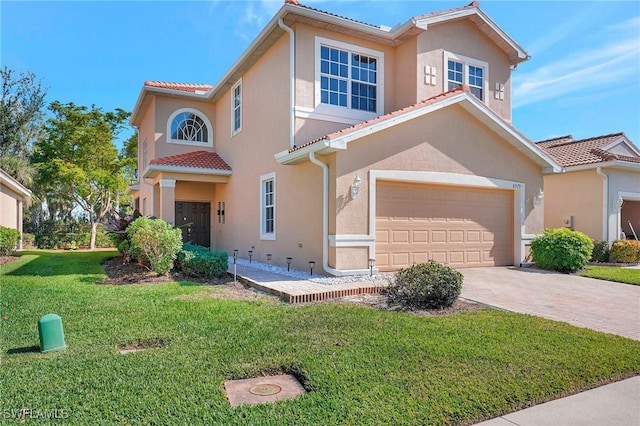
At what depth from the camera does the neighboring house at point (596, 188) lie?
15.2 m

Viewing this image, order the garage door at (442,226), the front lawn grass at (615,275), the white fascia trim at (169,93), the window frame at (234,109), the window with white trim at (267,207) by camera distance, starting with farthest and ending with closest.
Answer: the white fascia trim at (169,93)
the window frame at (234,109)
the window with white trim at (267,207)
the garage door at (442,226)
the front lawn grass at (615,275)

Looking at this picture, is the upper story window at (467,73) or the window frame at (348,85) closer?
the window frame at (348,85)

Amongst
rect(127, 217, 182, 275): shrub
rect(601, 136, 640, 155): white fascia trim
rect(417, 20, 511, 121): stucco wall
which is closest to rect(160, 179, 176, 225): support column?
rect(127, 217, 182, 275): shrub

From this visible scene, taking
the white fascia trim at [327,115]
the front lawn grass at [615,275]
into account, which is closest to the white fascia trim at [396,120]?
the white fascia trim at [327,115]

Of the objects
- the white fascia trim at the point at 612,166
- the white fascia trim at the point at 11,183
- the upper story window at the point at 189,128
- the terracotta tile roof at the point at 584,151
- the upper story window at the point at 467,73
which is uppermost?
the upper story window at the point at 467,73

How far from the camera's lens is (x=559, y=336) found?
208 inches

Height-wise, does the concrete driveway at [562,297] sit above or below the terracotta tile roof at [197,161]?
below

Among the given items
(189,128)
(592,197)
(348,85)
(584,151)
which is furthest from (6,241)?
(584,151)

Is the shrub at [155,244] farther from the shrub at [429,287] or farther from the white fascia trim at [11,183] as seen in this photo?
the white fascia trim at [11,183]

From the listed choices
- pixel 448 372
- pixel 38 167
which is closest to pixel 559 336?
pixel 448 372

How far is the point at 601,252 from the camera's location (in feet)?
48.6

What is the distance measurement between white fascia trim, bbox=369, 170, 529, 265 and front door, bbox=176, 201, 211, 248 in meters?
10.5

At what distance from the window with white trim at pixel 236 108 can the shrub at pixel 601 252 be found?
1409cm

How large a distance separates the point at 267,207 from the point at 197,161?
182 inches
